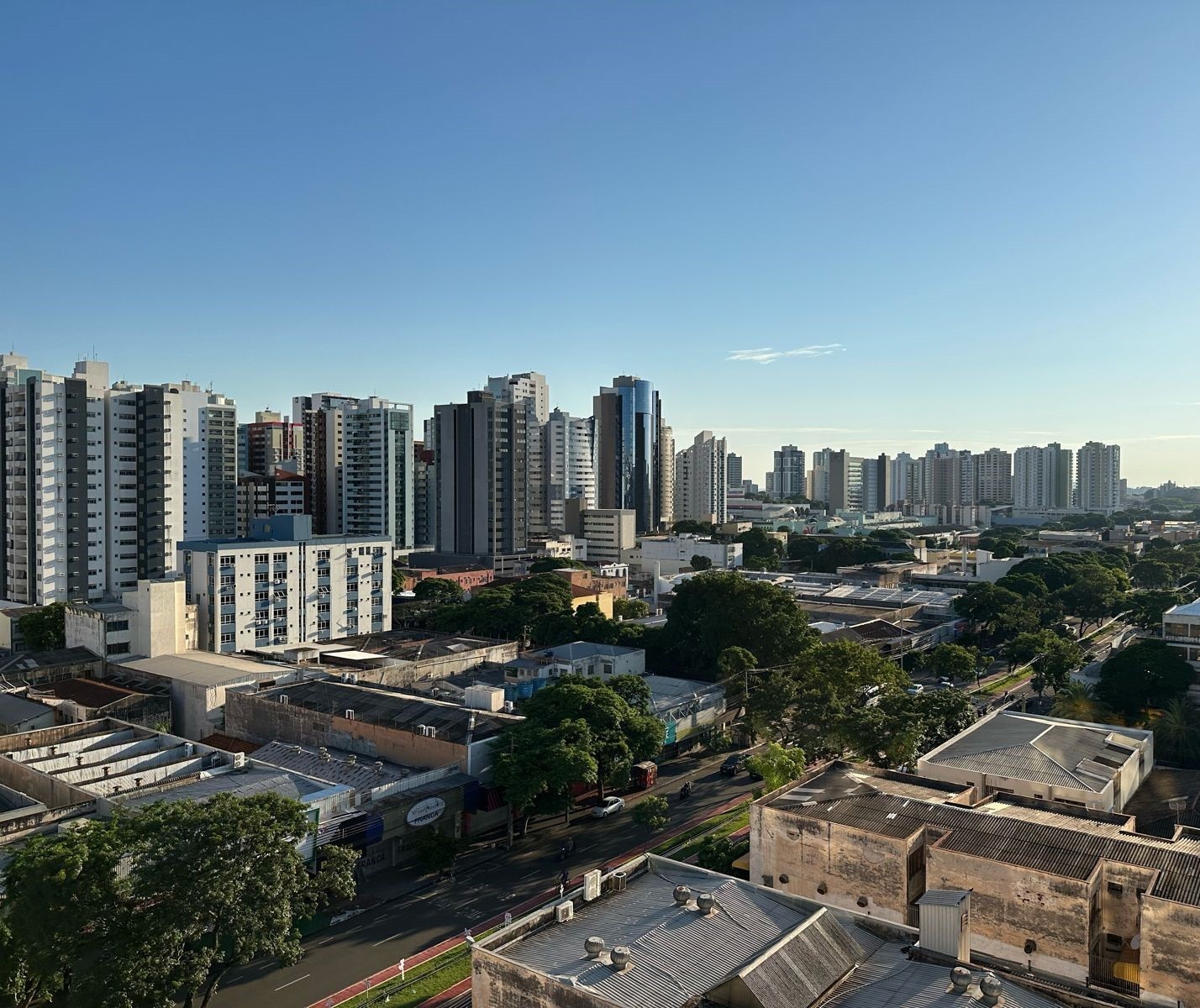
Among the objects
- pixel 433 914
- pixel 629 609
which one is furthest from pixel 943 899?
pixel 629 609

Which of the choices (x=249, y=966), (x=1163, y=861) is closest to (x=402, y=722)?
(x=249, y=966)

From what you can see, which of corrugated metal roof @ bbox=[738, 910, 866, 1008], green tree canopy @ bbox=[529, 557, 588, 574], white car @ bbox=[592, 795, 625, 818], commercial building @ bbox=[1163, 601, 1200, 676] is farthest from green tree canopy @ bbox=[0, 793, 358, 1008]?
green tree canopy @ bbox=[529, 557, 588, 574]

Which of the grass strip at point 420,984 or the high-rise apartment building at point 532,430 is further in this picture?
the high-rise apartment building at point 532,430

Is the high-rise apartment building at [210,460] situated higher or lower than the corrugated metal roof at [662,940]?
higher

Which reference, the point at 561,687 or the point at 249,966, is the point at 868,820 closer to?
the point at 561,687

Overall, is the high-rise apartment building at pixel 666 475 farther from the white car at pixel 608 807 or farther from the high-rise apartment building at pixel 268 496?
the white car at pixel 608 807

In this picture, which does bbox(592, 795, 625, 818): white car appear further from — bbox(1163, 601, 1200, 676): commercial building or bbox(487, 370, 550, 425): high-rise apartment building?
bbox(487, 370, 550, 425): high-rise apartment building

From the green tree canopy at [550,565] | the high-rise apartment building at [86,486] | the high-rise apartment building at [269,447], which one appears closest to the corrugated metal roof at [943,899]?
the high-rise apartment building at [86,486]

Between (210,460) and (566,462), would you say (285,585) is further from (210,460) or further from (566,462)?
(566,462)

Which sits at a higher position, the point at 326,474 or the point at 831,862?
the point at 326,474
